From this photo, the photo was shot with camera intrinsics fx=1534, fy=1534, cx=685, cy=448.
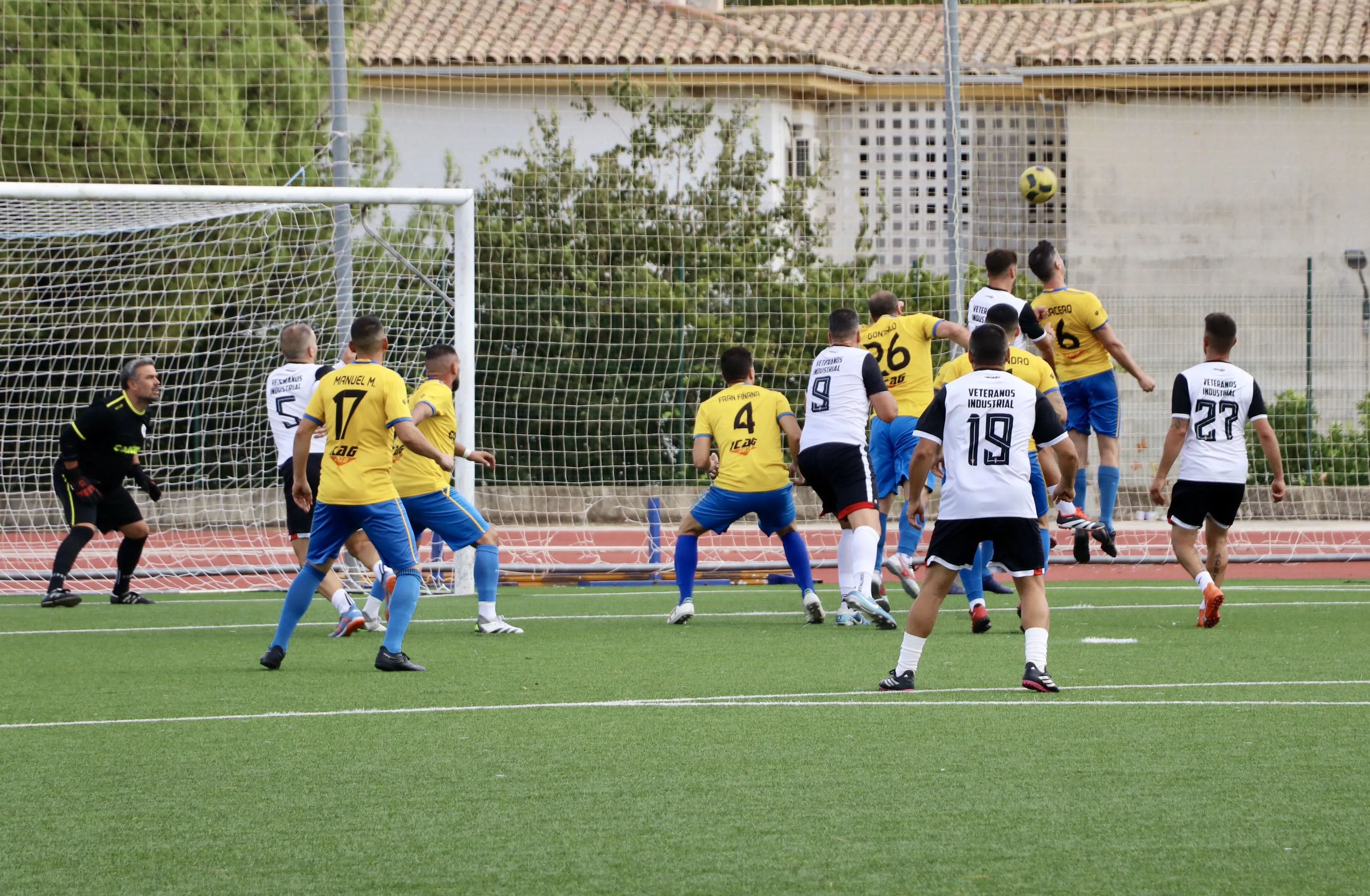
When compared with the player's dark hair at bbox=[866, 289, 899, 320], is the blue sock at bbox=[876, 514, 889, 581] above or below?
below

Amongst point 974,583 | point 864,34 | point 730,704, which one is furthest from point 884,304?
point 864,34

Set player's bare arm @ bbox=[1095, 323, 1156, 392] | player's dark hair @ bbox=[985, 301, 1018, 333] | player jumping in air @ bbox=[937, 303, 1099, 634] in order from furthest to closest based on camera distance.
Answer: player's bare arm @ bbox=[1095, 323, 1156, 392] → player jumping in air @ bbox=[937, 303, 1099, 634] → player's dark hair @ bbox=[985, 301, 1018, 333]

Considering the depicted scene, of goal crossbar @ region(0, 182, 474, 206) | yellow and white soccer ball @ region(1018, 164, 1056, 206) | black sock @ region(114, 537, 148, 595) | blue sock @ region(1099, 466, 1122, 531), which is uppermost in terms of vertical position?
yellow and white soccer ball @ region(1018, 164, 1056, 206)

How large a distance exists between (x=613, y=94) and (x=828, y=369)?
12071mm

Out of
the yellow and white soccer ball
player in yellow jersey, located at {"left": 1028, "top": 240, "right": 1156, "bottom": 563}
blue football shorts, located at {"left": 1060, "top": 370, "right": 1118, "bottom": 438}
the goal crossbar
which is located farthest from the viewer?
the yellow and white soccer ball

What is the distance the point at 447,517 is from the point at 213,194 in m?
4.08

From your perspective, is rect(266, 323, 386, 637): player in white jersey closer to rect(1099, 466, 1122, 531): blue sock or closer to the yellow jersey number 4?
the yellow jersey number 4

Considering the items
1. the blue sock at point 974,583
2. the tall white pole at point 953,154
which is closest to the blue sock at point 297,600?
the blue sock at point 974,583

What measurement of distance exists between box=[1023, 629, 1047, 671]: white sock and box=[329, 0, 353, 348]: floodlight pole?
8535 mm

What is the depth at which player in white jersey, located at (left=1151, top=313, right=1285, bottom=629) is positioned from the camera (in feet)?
32.8

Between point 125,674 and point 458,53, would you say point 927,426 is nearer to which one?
point 125,674

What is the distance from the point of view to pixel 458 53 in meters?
22.3

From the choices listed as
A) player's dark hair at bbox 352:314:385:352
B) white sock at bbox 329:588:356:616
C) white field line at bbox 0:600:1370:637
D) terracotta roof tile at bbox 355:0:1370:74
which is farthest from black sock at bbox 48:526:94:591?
terracotta roof tile at bbox 355:0:1370:74

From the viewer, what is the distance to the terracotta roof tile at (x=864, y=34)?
863 inches
